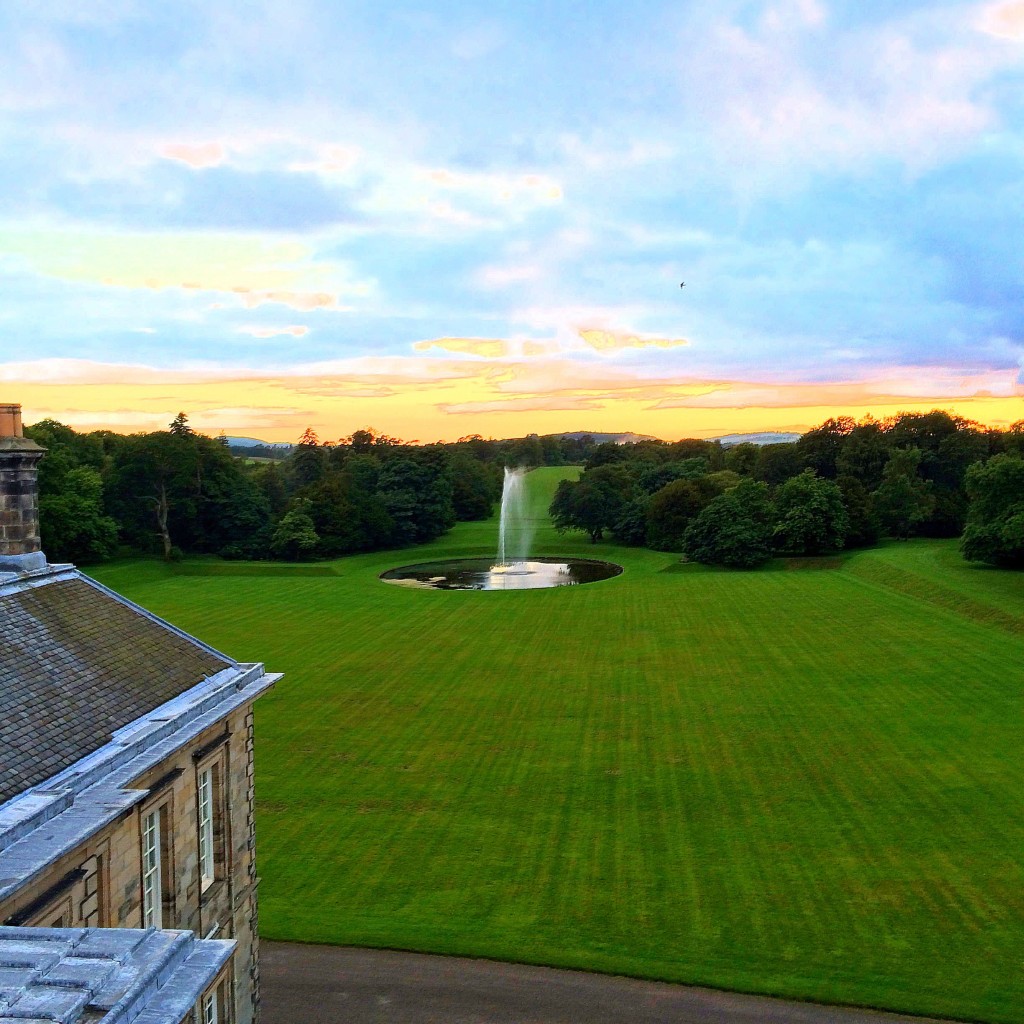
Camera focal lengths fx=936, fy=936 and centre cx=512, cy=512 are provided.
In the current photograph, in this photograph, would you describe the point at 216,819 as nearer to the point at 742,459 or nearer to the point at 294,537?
the point at 294,537

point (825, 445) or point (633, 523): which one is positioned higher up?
point (825, 445)

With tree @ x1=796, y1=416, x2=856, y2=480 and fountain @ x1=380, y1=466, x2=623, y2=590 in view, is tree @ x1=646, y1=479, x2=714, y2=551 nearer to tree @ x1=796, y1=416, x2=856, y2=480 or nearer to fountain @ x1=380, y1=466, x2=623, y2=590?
fountain @ x1=380, y1=466, x2=623, y2=590

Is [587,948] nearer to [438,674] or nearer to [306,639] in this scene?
[438,674]

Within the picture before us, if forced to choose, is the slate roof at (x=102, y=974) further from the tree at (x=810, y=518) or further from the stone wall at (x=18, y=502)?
the tree at (x=810, y=518)

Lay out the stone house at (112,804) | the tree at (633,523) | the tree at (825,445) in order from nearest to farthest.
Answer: the stone house at (112,804), the tree at (633,523), the tree at (825,445)

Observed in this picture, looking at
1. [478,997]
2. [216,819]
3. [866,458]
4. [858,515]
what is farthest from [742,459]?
[216,819]

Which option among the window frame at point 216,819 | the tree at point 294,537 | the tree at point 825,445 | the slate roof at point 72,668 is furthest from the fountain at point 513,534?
the window frame at point 216,819
